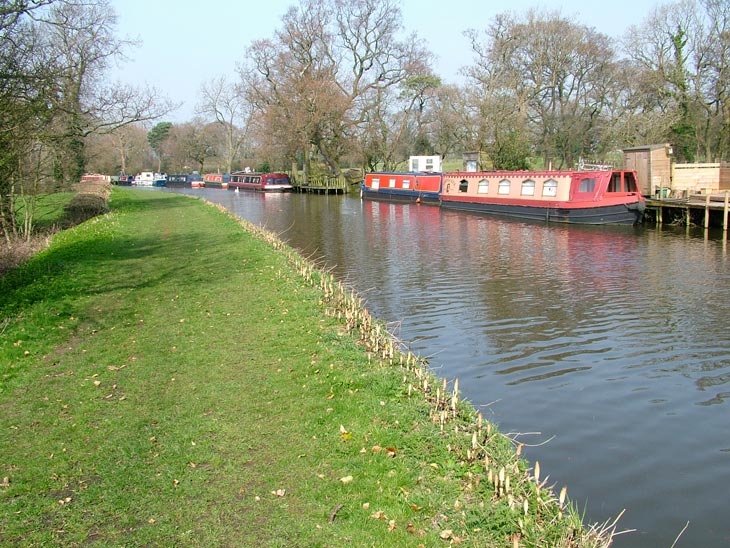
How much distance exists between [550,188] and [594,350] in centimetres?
1960

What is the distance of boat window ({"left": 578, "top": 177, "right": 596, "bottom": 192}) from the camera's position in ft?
84.9

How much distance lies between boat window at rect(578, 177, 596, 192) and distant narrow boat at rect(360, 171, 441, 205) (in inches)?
443

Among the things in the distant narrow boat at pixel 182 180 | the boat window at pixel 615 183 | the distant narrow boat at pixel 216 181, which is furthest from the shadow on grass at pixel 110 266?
the distant narrow boat at pixel 182 180

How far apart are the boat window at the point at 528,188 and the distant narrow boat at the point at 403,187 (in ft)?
27.4

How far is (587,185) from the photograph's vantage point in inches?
1028

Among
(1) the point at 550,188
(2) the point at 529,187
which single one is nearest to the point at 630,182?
(1) the point at 550,188

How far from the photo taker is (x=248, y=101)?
2212 inches

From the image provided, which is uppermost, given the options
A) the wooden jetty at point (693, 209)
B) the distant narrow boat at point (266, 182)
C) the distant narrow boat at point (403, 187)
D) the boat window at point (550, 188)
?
the distant narrow boat at point (266, 182)

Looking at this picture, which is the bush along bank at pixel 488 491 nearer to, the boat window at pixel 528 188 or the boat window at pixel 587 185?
the boat window at pixel 587 185

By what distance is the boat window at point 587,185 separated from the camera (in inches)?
1018

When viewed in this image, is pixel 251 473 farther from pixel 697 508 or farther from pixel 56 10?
pixel 56 10

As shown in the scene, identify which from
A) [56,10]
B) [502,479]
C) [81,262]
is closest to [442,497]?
[502,479]

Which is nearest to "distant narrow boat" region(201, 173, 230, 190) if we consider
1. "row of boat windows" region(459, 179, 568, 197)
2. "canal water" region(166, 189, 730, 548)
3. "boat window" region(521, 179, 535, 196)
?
"row of boat windows" region(459, 179, 568, 197)

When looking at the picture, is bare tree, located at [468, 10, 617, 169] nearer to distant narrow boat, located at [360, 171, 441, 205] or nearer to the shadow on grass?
distant narrow boat, located at [360, 171, 441, 205]
